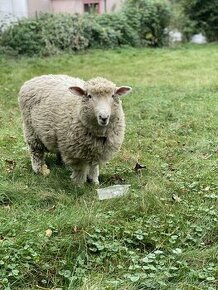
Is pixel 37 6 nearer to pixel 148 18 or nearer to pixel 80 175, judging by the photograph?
pixel 148 18

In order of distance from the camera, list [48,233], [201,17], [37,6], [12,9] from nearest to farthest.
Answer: [48,233], [12,9], [37,6], [201,17]

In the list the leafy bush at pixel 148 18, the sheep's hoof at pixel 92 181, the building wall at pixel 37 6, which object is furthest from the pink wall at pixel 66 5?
the sheep's hoof at pixel 92 181

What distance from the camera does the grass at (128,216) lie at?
3648 mm

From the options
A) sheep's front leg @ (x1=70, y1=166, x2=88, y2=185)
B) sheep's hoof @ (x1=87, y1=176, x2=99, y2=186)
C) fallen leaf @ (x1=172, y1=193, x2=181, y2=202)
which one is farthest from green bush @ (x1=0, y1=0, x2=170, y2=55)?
fallen leaf @ (x1=172, y1=193, x2=181, y2=202)

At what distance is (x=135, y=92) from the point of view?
420 inches

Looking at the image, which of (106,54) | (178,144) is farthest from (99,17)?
(178,144)

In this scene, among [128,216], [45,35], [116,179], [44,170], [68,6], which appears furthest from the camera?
[68,6]

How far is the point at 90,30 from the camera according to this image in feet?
62.2

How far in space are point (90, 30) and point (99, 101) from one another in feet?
47.7

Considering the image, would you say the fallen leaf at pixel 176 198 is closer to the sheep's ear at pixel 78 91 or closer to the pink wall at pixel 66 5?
the sheep's ear at pixel 78 91

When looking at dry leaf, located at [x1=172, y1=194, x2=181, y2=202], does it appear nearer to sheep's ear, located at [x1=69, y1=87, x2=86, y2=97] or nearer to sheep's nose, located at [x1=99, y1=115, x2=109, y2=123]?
sheep's nose, located at [x1=99, y1=115, x2=109, y2=123]

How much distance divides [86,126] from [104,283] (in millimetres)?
2010

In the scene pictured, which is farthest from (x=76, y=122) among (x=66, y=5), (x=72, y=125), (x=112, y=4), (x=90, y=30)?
(x=112, y=4)

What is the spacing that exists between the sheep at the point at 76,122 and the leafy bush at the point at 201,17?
17.8 metres
